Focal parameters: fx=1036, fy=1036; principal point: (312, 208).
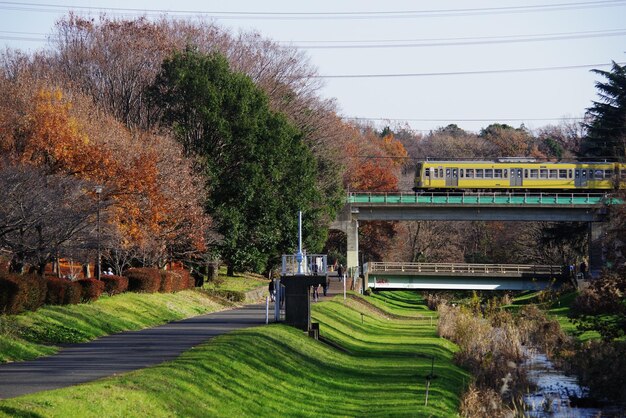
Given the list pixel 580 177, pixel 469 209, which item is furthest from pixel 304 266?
pixel 580 177

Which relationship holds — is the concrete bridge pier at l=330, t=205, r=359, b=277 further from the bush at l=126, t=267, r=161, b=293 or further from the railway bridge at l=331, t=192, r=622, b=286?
the bush at l=126, t=267, r=161, b=293

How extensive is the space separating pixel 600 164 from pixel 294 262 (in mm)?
53026

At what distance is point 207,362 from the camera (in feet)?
76.4

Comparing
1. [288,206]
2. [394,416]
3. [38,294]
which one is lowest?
[394,416]

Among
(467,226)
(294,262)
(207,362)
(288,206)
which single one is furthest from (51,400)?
(467,226)

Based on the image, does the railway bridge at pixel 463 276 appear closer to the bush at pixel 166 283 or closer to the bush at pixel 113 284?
the bush at pixel 166 283

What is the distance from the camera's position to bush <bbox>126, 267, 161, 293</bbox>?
44562 millimetres

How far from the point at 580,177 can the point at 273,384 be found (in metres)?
62.7

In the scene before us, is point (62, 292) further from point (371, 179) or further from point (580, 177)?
point (371, 179)

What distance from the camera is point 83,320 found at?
32.2 m

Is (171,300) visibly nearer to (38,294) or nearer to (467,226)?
(38,294)

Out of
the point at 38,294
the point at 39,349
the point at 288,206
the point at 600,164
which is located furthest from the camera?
the point at 600,164

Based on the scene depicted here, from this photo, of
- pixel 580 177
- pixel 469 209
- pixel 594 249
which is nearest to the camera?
pixel 594 249

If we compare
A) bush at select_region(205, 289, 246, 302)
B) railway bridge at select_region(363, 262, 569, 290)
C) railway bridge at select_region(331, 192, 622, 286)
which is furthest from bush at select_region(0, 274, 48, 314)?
railway bridge at select_region(363, 262, 569, 290)
